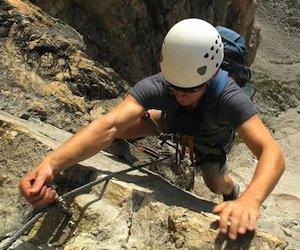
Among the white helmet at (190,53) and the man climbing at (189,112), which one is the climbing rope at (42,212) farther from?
the white helmet at (190,53)

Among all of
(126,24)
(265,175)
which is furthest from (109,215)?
(126,24)

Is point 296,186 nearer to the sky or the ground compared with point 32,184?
nearer to the ground

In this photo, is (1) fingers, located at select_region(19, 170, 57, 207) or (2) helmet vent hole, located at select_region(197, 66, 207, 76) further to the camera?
(2) helmet vent hole, located at select_region(197, 66, 207, 76)

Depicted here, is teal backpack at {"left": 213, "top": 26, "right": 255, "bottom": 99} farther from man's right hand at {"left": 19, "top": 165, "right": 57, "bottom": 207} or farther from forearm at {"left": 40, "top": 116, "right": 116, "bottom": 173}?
man's right hand at {"left": 19, "top": 165, "right": 57, "bottom": 207}

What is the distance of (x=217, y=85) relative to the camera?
4113 mm

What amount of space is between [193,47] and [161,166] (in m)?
3.20

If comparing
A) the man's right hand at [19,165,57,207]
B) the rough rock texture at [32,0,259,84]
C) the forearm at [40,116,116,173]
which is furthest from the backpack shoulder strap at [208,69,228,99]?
the rough rock texture at [32,0,259,84]

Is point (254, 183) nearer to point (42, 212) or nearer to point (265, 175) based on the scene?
point (265, 175)

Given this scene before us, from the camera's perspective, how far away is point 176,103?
4.42 metres

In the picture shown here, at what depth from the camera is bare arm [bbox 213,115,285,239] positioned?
315cm

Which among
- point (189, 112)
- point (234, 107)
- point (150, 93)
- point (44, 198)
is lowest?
point (44, 198)

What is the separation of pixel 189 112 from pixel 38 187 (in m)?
1.44

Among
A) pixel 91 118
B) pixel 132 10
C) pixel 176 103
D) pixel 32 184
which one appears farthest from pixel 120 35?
pixel 32 184

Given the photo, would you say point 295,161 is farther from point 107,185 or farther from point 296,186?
point 107,185
